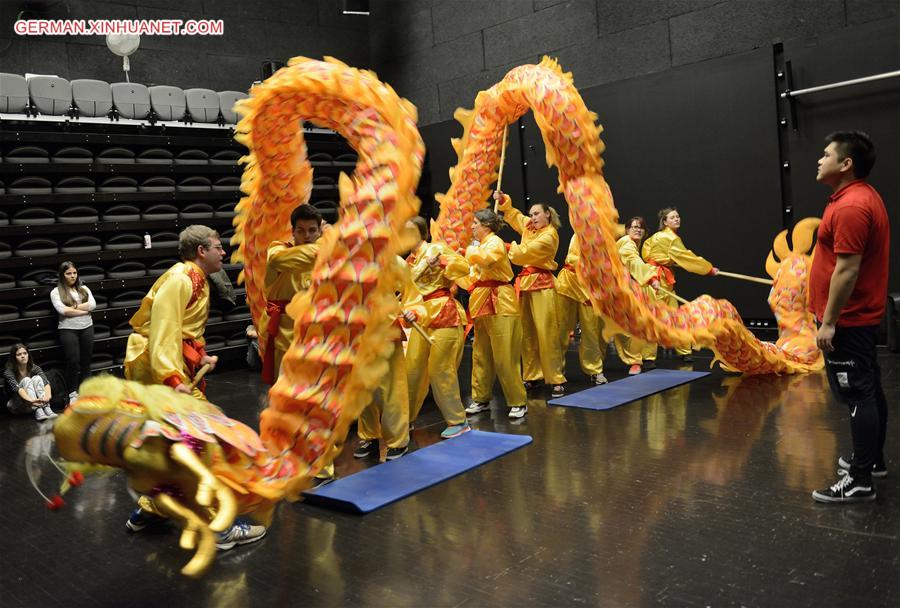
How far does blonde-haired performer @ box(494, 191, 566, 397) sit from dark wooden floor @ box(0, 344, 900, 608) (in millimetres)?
1433

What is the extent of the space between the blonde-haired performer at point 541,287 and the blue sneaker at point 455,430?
1.21 metres

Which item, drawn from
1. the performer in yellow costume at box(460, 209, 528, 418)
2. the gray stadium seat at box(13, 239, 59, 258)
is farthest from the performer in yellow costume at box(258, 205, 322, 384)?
the gray stadium seat at box(13, 239, 59, 258)

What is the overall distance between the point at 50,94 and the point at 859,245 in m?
7.48

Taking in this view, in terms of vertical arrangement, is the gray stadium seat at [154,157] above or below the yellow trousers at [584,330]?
above

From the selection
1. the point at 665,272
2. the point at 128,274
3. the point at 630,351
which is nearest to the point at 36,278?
the point at 128,274

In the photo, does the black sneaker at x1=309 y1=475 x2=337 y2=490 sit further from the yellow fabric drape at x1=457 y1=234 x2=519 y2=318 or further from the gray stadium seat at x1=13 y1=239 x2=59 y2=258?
the gray stadium seat at x1=13 y1=239 x2=59 y2=258

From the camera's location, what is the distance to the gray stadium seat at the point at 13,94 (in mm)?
7504

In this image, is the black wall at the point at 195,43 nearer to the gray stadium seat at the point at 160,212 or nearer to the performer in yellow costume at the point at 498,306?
the gray stadium seat at the point at 160,212

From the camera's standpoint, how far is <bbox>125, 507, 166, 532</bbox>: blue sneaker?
136 inches

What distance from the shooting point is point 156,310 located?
3.03 meters

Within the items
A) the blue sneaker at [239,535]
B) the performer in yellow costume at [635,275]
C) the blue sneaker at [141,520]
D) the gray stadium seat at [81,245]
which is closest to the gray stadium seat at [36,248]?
the gray stadium seat at [81,245]

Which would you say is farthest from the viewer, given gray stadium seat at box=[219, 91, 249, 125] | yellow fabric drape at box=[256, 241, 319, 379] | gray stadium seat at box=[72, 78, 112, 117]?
gray stadium seat at box=[219, 91, 249, 125]

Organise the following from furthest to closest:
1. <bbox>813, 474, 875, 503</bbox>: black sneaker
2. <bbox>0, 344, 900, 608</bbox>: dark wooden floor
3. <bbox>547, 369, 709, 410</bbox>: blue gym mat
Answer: <bbox>547, 369, 709, 410</bbox>: blue gym mat, <bbox>813, 474, 875, 503</bbox>: black sneaker, <bbox>0, 344, 900, 608</bbox>: dark wooden floor

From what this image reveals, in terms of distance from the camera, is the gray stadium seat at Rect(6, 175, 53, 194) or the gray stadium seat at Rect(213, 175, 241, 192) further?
the gray stadium seat at Rect(213, 175, 241, 192)
